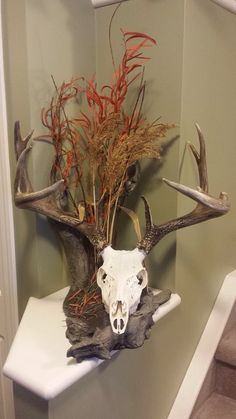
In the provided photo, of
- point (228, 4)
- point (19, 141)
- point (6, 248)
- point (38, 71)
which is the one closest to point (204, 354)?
point (6, 248)

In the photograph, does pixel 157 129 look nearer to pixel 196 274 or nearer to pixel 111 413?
pixel 196 274

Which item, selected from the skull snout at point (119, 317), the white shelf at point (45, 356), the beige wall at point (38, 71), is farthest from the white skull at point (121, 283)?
the beige wall at point (38, 71)

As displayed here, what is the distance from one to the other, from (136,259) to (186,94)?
595 millimetres

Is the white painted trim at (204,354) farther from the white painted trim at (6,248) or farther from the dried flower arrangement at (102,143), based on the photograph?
the white painted trim at (6,248)

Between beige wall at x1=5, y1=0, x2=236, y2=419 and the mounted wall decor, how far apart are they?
0.22 ft

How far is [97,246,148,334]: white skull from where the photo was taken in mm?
809

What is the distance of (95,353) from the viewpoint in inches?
32.0

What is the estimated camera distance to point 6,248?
3.91 feet

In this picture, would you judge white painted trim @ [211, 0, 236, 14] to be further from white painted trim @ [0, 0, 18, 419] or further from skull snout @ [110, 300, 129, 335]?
skull snout @ [110, 300, 129, 335]

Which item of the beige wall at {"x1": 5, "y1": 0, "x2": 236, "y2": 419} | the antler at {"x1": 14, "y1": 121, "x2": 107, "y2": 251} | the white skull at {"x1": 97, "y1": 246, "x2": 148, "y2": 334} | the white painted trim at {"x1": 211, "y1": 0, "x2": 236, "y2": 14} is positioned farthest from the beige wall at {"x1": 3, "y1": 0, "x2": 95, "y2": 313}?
the white painted trim at {"x1": 211, "y1": 0, "x2": 236, "y2": 14}

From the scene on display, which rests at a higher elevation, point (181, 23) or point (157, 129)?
point (181, 23)

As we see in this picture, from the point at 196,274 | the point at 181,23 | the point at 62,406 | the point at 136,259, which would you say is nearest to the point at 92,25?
the point at 181,23

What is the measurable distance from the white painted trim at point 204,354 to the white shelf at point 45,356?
0.34m

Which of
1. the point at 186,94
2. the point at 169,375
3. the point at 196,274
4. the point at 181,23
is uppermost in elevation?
the point at 181,23
